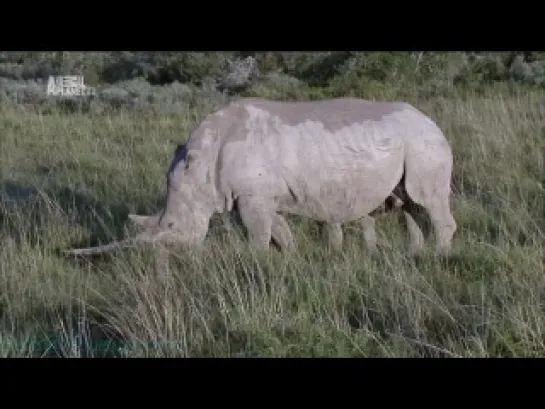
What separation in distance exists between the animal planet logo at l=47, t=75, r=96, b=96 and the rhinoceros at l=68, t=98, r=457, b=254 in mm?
13532

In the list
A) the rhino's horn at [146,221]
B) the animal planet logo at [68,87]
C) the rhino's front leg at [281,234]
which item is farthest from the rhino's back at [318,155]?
the animal planet logo at [68,87]

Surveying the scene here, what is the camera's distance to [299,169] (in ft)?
20.9

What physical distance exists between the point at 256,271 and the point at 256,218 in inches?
23.7

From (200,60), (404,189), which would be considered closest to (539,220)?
(404,189)

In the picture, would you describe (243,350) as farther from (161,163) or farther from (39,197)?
(161,163)

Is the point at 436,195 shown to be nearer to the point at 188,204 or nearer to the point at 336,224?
the point at 336,224

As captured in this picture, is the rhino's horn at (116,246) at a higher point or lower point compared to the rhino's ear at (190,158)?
lower

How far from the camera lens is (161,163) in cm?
1046

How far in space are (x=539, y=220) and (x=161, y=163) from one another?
16.3ft

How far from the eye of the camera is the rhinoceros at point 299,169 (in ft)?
20.2

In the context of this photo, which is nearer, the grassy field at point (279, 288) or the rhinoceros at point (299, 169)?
the grassy field at point (279, 288)

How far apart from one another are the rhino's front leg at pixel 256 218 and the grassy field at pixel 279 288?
139 mm

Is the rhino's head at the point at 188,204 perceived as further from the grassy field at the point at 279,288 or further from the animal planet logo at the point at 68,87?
the animal planet logo at the point at 68,87

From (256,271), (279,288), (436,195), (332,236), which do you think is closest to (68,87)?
(332,236)
